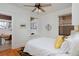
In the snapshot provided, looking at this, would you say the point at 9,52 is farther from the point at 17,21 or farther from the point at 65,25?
the point at 65,25

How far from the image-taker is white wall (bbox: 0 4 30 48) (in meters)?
1.47

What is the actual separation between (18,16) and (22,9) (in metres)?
0.11

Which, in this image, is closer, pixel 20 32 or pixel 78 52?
pixel 78 52

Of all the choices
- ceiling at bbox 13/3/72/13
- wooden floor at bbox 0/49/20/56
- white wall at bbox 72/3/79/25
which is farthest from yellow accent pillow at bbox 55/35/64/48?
wooden floor at bbox 0/49/20/56

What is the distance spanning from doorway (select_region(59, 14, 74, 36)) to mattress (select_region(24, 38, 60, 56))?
0.19 meters

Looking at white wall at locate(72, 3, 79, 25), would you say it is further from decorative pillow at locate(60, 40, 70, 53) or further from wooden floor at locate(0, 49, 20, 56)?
wooden floor at locate(0, 49, 20, 56)

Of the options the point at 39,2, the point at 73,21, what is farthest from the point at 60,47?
the point at 39,2

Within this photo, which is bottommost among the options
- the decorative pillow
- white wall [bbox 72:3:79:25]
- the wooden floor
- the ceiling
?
the wooden floor

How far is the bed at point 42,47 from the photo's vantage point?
4.84 ft

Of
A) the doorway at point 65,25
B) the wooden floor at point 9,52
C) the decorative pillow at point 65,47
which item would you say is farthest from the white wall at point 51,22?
the wooden floor at point 9,52

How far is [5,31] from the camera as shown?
1.46 metres

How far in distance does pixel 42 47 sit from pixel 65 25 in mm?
442

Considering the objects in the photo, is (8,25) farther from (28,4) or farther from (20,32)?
(28,4)

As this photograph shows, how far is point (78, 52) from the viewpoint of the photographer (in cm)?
146
